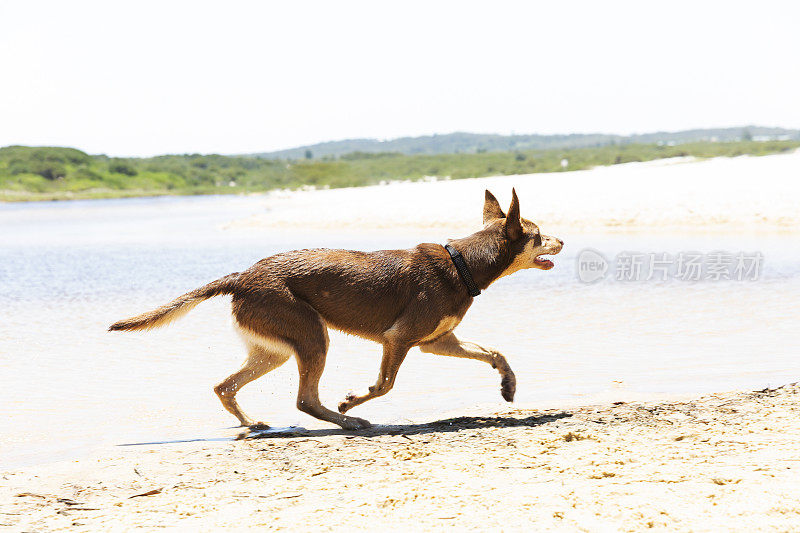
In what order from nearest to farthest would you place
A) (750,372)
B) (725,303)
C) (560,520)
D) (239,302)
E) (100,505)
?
(560,520), (100,505), (239,302), (750,372), (725,303)

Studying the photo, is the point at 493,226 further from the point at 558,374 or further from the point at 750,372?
the point at 750,372

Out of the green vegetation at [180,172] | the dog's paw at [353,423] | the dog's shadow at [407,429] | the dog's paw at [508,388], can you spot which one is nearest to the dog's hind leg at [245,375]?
the dog's shadow at [407,429]

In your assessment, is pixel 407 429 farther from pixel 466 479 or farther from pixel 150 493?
pixel 150 493

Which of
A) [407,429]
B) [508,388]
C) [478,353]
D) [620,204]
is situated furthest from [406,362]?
[620,204]

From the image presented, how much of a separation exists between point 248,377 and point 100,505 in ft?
7.22

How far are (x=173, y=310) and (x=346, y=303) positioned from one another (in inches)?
50.1

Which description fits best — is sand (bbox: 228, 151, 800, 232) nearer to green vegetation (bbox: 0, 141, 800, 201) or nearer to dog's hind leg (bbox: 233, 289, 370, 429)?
dog's hind leg (bbox: 233, 289, 370, 429)

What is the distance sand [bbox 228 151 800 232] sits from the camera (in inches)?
940

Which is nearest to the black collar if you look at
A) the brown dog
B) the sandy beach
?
the brown dog

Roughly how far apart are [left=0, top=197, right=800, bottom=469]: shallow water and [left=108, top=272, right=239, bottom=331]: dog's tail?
2.73ft

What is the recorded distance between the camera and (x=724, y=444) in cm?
507

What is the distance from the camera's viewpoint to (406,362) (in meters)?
8.80

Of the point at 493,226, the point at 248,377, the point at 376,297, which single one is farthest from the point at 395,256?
the point at 248,377

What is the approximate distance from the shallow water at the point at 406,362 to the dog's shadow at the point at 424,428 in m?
0.35
